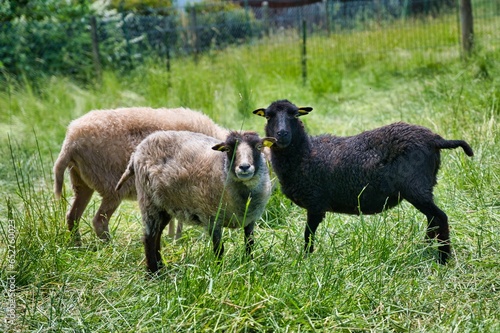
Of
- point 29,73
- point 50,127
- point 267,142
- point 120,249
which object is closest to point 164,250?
point 120,249

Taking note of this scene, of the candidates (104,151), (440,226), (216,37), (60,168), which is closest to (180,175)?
(104,151)

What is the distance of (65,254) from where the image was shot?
467 centimetres

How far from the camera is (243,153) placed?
4.64 m

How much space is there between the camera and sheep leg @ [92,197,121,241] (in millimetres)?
5828

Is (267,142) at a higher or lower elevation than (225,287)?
higher

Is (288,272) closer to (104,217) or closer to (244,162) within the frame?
(244,162)

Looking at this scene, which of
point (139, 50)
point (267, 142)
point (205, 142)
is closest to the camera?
point (267, 142)

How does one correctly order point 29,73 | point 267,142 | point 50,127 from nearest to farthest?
point 267,142 < point 50,127 < point 29,73

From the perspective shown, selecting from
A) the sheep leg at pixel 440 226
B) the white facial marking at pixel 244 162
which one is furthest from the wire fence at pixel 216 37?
the sheep leg at pixel 440 226

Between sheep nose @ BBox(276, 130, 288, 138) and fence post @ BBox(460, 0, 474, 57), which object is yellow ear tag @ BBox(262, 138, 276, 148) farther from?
fence post @ BBox(460, 0, 474, 57)

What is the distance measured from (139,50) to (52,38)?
181 centimetres

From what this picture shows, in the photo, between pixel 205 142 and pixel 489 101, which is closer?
pixel 205 142

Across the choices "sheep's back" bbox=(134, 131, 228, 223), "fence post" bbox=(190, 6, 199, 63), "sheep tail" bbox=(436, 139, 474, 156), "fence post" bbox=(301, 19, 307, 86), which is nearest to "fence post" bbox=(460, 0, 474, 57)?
"fence post" bbox=(301, 19, 307, 86)

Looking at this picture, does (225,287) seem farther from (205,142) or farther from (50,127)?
(50,127)
